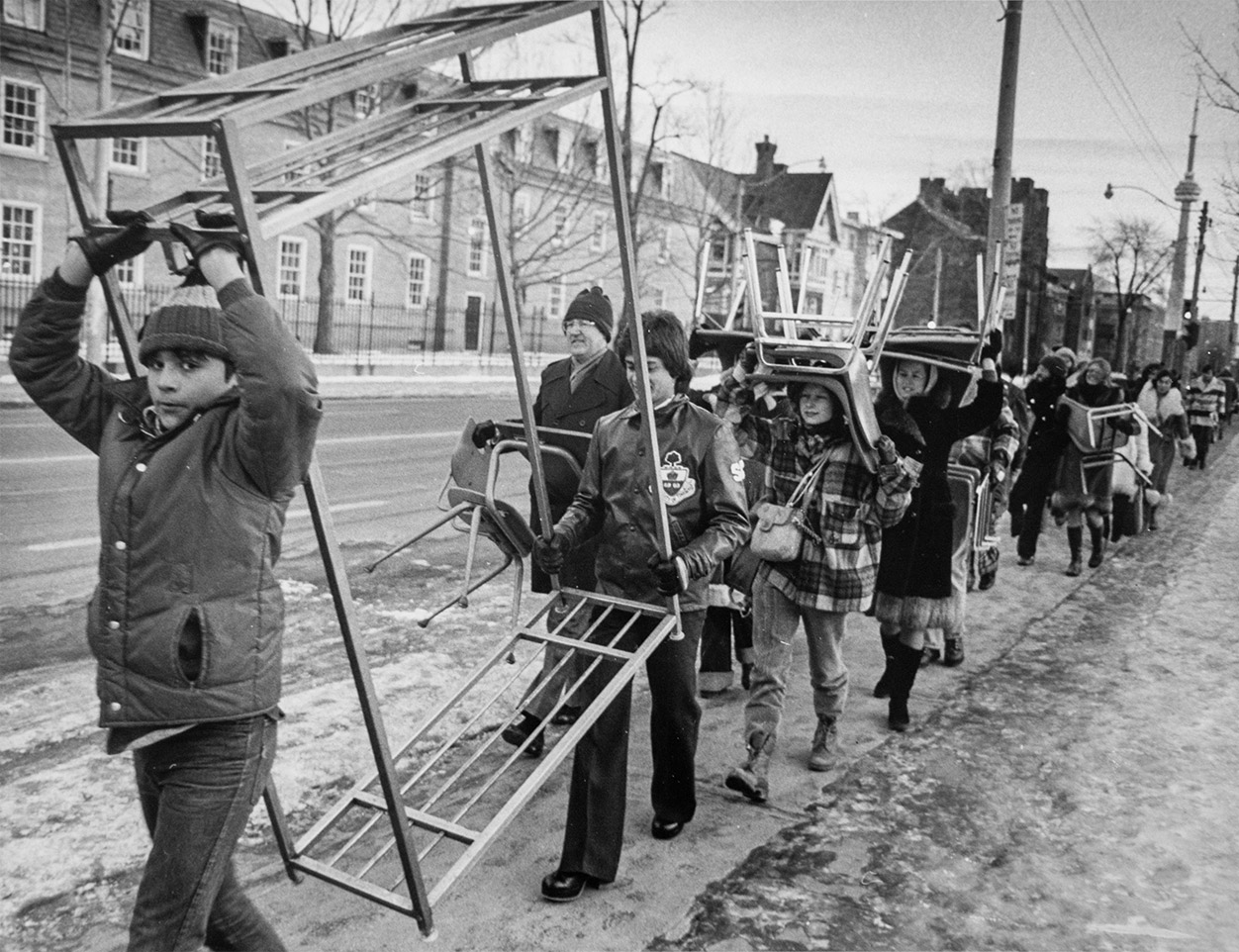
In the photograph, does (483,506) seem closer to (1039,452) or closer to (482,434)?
(482,434)

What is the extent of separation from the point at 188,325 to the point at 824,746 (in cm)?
347

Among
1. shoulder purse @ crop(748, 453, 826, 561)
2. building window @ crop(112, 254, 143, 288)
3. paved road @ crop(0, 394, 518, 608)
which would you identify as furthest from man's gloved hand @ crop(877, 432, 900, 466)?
building window @ crop(112, 254, 143, 288)

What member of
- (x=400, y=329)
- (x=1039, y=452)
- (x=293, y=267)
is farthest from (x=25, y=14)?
(x=1039, y=452)

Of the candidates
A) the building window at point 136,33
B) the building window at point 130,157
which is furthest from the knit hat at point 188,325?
the building window at point 136,33

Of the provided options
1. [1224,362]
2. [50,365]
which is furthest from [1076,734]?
[1224,362]

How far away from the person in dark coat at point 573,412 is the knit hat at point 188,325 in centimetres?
267

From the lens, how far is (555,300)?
Answer: 48562 mm

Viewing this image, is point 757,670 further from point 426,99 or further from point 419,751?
point 426,99

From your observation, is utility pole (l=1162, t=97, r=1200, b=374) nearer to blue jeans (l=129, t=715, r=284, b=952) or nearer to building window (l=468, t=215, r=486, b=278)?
building window (l=468, t=215, r=486, b=278)

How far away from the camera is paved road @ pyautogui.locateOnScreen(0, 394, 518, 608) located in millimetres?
7879

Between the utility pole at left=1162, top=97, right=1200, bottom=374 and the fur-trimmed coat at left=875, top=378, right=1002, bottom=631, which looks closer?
the fur-trimmed coat at left=875, top=378, right=1002, bottom=631

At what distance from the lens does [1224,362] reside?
5341 cm

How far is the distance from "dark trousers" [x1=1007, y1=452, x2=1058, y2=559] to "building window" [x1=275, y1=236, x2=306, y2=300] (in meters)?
29.1

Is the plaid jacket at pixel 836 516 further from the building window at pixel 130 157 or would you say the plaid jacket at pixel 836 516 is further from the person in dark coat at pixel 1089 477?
the building window at pixel 130 157
